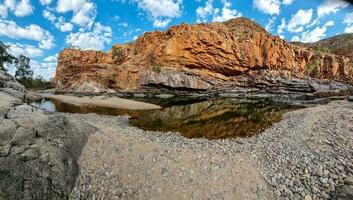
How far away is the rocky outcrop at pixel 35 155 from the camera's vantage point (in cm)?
777

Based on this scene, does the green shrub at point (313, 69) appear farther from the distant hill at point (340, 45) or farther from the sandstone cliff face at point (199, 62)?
the distant hill at point (340, 45)

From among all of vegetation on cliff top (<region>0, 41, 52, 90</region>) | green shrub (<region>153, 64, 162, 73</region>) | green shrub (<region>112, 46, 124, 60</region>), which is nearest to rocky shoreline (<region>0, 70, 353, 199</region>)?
green shrub (<region>153, 64, 162, 73</region>)

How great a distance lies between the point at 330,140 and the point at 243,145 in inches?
212

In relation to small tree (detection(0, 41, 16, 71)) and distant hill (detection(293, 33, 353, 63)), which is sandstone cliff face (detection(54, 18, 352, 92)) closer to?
small tree (detection(0, 41, 16, 71))

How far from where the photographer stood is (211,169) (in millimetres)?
10547

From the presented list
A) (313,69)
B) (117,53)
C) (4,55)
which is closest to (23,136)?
(117,53)

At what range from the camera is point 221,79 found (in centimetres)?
6594

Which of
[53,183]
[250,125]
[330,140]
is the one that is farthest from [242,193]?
[250,125]

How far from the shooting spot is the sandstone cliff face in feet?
208

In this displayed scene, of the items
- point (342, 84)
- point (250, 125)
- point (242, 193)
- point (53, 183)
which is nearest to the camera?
point (53, 183)

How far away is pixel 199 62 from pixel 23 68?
89.7m

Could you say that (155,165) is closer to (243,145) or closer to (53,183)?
(53,183)

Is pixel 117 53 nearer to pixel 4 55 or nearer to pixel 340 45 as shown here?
pixel 4 55

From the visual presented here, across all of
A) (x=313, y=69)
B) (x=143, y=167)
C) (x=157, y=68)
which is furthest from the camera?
(x=313, y=69)
